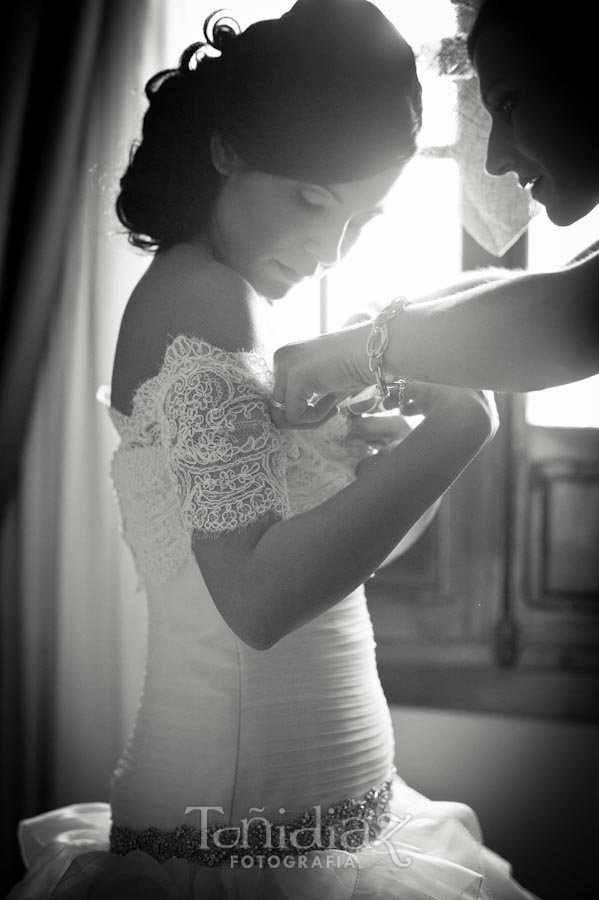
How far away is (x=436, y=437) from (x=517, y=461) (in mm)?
1463

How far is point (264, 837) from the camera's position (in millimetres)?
886

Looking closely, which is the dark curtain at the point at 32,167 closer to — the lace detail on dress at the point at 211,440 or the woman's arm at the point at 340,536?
the lace detail on dress at the point at 211,440

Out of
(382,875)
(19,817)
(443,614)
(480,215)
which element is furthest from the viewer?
(443,614)

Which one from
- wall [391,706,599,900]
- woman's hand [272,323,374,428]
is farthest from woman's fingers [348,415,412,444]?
wall [391,706,599,900]

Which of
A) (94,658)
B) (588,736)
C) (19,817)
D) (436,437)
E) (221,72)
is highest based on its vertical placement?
(221,72)

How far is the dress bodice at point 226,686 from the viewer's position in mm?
903

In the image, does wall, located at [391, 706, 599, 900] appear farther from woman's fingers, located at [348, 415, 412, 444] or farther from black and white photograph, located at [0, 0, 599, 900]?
woman's fingers, located at [348, 415, 412, 444]

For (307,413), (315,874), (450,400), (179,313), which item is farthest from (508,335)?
(315,874)

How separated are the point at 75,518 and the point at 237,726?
1303mm

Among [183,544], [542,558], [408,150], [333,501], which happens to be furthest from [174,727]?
[542,558]

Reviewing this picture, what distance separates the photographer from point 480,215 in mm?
1078

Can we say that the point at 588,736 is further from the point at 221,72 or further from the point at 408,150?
the point at 221,72

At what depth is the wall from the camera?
207 cm

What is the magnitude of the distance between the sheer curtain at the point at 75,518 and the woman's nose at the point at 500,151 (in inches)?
55.2
